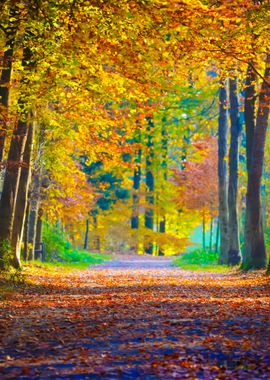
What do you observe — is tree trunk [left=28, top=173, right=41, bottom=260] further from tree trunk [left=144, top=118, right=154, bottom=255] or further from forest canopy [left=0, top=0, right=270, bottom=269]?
tree trunk [left=144, top=118, right=154, bottom=255]

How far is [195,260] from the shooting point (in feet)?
120

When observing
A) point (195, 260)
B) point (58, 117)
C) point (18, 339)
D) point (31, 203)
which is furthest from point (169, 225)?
point (18, 339)

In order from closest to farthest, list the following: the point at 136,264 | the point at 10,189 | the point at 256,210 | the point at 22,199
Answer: the point at 10,189 → the point at 22,199 → the point at 256,210 → the point at 136,264

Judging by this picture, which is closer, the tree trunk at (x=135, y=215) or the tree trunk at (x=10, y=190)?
the tree trunk at (x=10, y=190)

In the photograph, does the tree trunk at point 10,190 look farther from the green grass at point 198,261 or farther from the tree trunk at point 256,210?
the green grass at point 198,261

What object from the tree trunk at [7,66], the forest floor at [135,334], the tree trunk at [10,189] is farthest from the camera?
→ the tree trunk at [10,189]

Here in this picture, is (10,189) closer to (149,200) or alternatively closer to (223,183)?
(223,183)

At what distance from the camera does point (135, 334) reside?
988cm

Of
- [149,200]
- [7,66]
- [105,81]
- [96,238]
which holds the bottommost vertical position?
[96,238]

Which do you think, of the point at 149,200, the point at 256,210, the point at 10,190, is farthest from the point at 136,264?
the point at 149,200

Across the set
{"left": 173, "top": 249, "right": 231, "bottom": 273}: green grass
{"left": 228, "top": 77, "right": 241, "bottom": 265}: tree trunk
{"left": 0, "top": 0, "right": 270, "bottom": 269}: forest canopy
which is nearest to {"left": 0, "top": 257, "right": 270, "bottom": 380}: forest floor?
{"left": 0, "top": 0, "right": 270, "bottom": 269}: forest canopy

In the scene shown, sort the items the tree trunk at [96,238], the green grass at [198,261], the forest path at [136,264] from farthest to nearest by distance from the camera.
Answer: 1. the tree trunk at [96,238]
2. the forest path at [136,264]
3. the green grass at [198,261]

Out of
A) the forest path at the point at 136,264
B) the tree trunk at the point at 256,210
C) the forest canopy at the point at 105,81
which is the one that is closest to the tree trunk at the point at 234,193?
the forest canopy at the point at 105,81

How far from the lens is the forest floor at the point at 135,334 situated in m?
7.50
